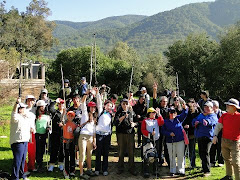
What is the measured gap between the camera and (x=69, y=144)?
24.6 ft

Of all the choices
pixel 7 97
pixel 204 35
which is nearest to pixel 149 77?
pixel 204 35

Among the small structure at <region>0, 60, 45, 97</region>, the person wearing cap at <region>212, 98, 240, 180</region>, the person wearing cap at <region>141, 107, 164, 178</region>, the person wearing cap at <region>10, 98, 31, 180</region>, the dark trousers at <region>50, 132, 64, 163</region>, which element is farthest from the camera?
the small structure at <region>0, 60, 45, 97</region>

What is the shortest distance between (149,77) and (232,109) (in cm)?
3628

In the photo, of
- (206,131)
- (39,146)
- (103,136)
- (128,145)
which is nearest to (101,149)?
(103,136)

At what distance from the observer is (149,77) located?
1697 inches

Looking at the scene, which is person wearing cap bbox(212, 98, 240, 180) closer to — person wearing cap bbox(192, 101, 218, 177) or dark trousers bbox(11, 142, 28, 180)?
person wearing cap bbox(192, 101, 218, 177)

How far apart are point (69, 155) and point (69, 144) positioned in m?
0.40

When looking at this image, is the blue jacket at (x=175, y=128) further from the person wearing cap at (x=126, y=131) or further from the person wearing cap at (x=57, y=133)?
the person wearing cap at (x=57, y=133)

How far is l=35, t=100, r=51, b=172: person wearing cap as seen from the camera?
7.79m

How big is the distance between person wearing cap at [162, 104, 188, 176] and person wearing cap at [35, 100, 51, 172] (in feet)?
11.3

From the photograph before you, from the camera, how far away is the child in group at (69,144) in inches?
296

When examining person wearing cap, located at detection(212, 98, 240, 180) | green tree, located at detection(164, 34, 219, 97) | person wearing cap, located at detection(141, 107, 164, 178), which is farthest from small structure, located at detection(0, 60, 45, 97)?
green tree, located at detection(164, 34, 219, 97)

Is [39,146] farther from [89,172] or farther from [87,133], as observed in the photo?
[89,172]

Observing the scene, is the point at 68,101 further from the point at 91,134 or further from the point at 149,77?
the point at 149,77
